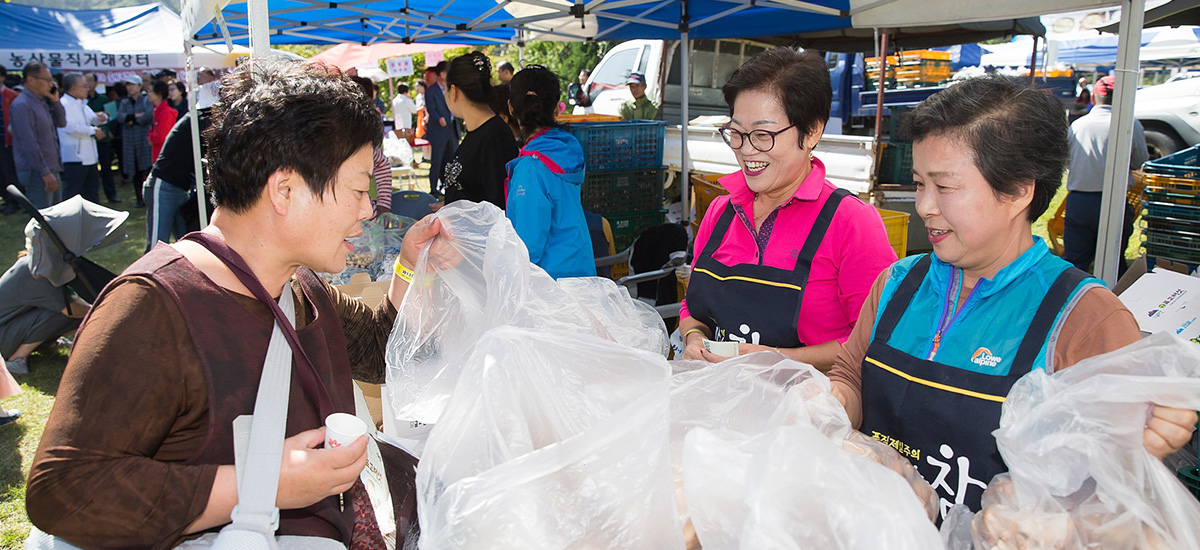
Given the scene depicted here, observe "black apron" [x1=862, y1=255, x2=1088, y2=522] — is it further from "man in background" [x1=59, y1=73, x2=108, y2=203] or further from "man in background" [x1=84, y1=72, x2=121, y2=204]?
"man in background" [x1=84, y1=72, x2=121, y2=204]

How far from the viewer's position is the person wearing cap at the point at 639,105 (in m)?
8.48

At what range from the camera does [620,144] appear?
5.37m

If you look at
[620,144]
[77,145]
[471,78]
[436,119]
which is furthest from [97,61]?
[471,78]

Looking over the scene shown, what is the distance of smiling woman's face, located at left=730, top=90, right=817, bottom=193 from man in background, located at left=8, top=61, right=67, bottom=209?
9.42 metres

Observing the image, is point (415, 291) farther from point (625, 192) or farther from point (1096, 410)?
point (625, 192)

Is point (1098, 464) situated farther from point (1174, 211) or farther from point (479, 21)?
point (479, 21)

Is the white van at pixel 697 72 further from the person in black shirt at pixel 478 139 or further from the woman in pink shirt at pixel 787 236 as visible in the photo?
the woman in pink shirt at pixel 787 236

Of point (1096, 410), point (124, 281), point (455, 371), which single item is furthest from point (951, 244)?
point (124, 281)

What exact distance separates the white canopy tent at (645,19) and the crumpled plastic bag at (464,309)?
0.97 m

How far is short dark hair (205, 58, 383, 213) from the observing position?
123cm

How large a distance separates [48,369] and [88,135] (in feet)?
20.7

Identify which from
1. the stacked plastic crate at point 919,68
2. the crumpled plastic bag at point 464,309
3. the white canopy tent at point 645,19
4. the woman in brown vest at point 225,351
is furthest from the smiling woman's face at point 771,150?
the stacked plastic crate at point 919,68

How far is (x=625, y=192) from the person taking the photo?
5.45 meters

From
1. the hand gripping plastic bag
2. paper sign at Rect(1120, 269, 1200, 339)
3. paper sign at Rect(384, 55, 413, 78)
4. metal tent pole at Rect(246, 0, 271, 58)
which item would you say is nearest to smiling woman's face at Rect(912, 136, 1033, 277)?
the hand gripping plastic bag
